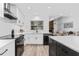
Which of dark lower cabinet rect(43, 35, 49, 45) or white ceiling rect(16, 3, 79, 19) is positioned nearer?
white ceiling rect(16, 3, 79, 19)

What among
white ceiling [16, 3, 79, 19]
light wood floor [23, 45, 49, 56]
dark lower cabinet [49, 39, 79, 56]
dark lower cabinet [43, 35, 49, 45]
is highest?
white ceiling [16, 3, 79, 19]

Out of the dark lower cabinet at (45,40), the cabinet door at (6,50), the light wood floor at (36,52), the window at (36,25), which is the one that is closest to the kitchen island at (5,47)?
the cabinet door at (6,50)

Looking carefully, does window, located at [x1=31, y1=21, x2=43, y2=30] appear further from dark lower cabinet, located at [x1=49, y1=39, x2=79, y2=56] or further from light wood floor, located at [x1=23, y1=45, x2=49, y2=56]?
dark lower cabinet, located at [x1=49, y1=39, x2=79, y2=56]

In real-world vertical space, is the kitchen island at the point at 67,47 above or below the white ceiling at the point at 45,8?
below

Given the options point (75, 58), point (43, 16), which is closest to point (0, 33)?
point (75, 58)

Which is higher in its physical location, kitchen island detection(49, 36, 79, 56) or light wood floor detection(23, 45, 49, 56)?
kitchen island detection(49, 36, 79, 56)

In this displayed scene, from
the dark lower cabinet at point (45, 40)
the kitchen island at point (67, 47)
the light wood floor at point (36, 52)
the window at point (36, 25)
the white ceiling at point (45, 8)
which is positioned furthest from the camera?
the window at point (36, 25)

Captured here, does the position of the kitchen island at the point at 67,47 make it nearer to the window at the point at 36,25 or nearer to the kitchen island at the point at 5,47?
the kitchen island at the point at 5,47

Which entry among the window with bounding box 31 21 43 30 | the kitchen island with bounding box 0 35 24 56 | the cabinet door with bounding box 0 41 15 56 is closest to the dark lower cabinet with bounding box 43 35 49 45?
the window with bounding box 31 21 43 30

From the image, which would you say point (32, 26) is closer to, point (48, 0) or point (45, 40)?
point (45, 40)

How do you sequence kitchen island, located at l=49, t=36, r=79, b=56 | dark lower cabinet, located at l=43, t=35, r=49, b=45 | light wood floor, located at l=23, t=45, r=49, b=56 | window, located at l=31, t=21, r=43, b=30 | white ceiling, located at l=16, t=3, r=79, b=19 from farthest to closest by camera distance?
window, located at l=31, t=21, r=43, b=30 < dark lower cabinet, located at l=43, t=35, r=49, b=45 < white ceiling, located at l=16, t=3, r=79, b=19 < light wood floor, located at l=23, t=45, r=49, b=56 < kitchen island, located at l=49, t=36, r=79, b=56

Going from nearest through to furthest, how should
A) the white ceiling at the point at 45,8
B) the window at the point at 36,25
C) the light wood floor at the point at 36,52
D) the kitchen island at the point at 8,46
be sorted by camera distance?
the kitchen island at the point at 8,46 → the light wood floor at the point at 36,52 → the white ceiling at the point at 45,8 → the window at the point at 36,25

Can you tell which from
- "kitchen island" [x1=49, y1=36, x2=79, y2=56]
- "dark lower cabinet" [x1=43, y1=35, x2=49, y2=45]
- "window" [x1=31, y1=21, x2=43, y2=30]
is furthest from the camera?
"window" [x1=31, y1=21, x2=43, y2=30]

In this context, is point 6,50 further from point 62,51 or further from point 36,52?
point 36,52
